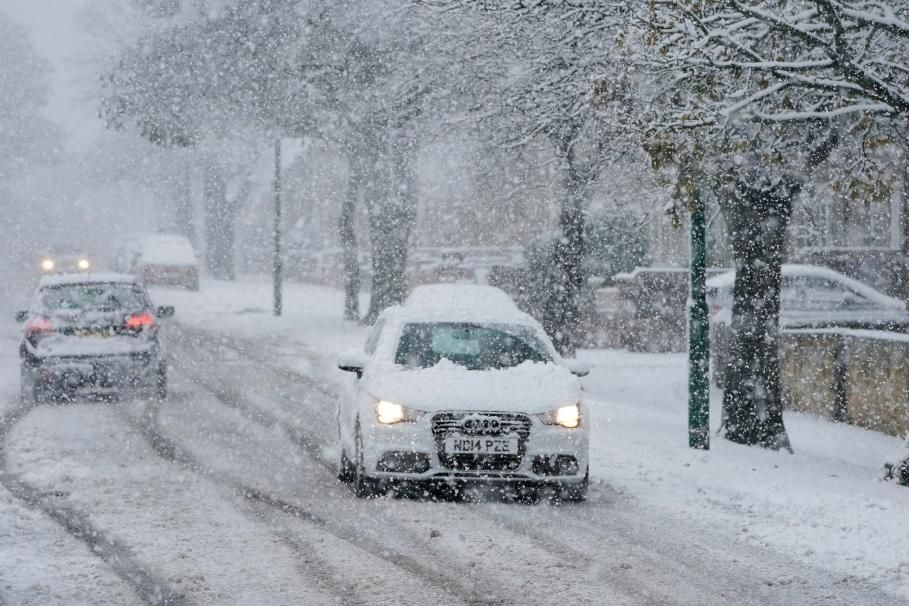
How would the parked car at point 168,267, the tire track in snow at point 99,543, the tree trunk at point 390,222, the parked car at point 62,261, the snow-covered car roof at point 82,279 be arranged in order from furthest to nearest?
the parked car at point 62,261, the parked car at point 168,267, the tree trunk at point 390,222, the snow-covered car roof at point 82,279, the tire track in snow at point 99,543

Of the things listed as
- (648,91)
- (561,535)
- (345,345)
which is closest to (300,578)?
(561,535)

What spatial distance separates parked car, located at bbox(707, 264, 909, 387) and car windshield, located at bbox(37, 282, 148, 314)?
9364 mm

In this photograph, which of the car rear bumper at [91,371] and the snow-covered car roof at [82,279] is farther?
the snow-covered car roof at [82,279]

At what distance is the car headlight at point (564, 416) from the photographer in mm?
9234

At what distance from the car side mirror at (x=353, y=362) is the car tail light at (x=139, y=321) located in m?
5.84

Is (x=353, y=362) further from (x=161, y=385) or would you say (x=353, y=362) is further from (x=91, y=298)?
(x=91, y=298)

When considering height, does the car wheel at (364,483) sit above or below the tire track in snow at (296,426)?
above

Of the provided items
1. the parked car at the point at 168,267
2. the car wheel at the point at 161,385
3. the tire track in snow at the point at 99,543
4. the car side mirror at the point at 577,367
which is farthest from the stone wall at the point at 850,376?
the parked car at the point at 168,267

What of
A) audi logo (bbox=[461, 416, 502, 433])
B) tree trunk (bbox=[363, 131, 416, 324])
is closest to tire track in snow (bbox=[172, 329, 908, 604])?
audi logo (bbox=[461, 416, 502, 433])

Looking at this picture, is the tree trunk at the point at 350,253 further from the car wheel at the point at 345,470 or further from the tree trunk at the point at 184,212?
the tree trunk at the point at 184,212

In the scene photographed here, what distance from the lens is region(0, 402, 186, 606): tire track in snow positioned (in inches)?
257

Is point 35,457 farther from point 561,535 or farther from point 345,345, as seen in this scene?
point 345,345

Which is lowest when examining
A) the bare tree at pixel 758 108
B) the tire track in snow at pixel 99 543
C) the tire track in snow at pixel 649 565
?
the tire track in snow at pixel 649 565

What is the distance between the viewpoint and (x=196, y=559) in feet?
24.0
